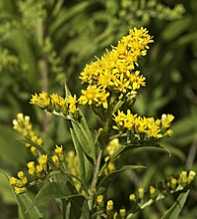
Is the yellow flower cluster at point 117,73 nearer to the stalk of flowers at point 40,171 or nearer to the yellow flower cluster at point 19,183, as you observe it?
the stalk of flowers at point 40,171

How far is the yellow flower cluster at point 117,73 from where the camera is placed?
2.04m

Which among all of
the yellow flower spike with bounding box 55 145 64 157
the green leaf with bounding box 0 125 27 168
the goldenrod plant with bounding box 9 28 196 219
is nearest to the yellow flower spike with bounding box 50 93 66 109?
the goldenrod plant with bounding box 9 28 196 219

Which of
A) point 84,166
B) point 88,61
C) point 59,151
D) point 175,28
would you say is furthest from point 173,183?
point 175,28

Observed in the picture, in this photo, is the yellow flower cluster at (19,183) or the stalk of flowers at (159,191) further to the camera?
the stalk of flowers at (159,191)

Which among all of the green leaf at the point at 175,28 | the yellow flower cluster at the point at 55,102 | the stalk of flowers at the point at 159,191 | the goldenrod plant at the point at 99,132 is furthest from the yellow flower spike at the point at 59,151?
the green leaf at the point at 175,28

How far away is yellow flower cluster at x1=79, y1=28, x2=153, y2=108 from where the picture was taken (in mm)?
2037

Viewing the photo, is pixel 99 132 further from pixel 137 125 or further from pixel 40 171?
pixel 40 171

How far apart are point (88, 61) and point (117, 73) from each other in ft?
5.86

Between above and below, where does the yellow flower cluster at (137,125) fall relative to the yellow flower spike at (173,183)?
above

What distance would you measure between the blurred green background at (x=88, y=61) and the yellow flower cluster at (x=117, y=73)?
1.20 metres

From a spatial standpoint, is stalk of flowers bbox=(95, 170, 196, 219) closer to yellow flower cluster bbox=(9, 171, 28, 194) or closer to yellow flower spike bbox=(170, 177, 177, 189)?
yellow flower spike bbox=(170, 177, 177, 189)

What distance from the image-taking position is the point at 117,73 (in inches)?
80.7

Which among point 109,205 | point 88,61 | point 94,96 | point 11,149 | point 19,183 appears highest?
point 88,61

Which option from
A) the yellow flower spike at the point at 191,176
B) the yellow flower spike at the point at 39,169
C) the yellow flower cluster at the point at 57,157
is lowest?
the yellow flower spike at the point at 191,176
